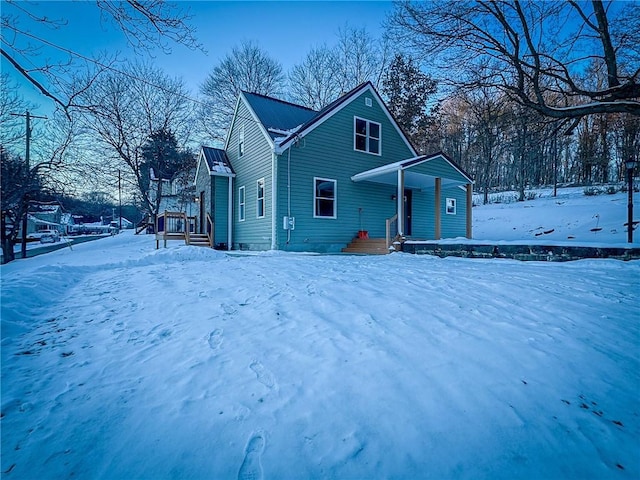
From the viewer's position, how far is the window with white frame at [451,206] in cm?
1463

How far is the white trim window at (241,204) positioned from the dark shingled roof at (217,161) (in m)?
1.10

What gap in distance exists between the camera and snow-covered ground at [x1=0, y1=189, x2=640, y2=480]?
1270mm

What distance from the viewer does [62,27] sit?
361 centimetres

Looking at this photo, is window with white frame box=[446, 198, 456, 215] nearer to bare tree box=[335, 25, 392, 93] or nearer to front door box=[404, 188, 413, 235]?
front door box=[404, 188, 413, 235]

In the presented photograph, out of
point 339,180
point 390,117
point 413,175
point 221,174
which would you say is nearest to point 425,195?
point 413,175

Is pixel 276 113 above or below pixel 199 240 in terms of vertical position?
above

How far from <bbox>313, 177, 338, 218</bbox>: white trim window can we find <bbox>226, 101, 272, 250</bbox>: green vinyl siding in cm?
174

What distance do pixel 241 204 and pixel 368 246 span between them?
5638 mm

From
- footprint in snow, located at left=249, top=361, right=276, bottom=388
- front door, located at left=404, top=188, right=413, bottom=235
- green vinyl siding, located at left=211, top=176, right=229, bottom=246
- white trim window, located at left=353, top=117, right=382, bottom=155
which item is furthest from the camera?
front door, located at left=404, top=188, right=413, bottom=235

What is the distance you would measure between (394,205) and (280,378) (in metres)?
11.4

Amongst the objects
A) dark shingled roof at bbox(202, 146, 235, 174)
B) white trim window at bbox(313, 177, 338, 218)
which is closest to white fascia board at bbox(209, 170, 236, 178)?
dark shingled roof at bbox(202, 146, 235, 174)

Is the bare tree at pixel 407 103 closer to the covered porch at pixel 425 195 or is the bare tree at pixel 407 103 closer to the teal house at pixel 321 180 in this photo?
the covered porch at pixel 425 195

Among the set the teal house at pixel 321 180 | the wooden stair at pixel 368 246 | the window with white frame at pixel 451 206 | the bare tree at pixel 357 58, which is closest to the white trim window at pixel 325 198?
the teal house at pixel 321 180

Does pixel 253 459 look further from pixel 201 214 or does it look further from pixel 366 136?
pixel 201 214
